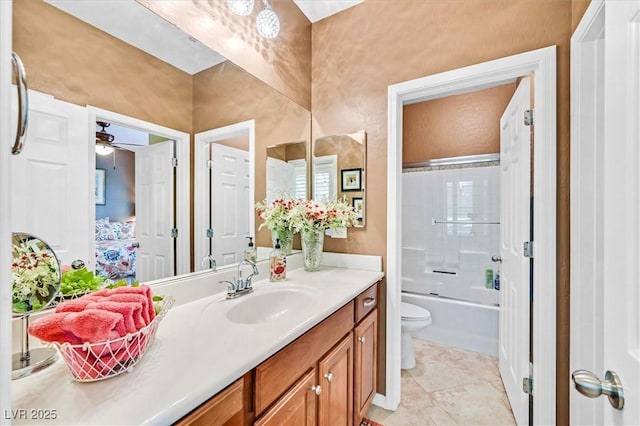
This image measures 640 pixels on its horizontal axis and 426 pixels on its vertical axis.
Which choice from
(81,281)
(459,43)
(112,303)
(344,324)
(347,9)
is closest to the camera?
(112,303)

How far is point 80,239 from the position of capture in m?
0.93

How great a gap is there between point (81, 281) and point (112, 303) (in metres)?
0.30

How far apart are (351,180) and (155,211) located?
1.23 metres

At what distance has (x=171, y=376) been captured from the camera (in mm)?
650

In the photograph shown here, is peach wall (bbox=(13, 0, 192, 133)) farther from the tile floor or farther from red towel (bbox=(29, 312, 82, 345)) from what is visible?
the tile floor

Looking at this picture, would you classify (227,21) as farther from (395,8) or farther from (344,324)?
(344,324)

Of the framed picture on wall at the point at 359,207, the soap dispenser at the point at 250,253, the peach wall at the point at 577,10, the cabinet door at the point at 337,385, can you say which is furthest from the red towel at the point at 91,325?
the peach wall at the point at 577,10

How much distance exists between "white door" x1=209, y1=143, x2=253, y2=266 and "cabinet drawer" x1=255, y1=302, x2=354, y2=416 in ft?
2.11

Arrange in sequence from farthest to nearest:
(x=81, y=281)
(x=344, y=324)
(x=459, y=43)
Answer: (x=459, y=43), (x=344, y=324), (x=81, y=281)

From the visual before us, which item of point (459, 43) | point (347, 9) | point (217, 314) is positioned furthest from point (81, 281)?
point (347, 9)

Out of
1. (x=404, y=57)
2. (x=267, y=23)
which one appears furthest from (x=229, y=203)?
(x=404, y=57)

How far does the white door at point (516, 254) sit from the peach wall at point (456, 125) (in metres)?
0.94

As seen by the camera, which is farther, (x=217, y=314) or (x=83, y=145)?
(x=217, y=314)

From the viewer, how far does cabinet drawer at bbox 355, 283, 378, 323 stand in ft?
4.84
